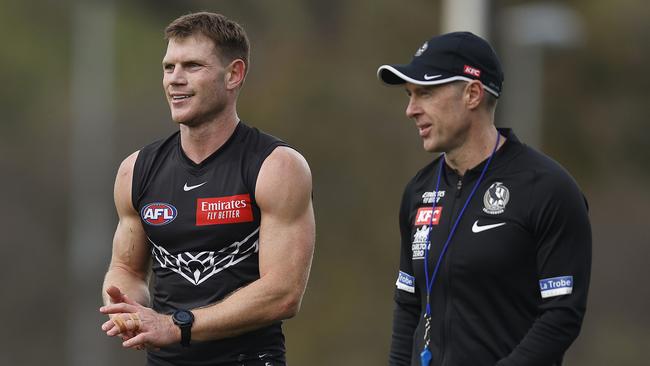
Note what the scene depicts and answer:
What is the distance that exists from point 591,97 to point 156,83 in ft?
39.5

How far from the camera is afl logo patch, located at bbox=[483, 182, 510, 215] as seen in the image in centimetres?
563

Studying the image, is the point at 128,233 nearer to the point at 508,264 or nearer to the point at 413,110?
the point at 413,110

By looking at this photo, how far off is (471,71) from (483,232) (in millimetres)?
677

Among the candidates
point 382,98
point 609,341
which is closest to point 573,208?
point 609,341

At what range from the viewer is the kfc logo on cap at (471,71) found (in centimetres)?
579

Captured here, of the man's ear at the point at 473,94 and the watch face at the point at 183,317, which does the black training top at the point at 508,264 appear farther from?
the watch face at the point at 183,317

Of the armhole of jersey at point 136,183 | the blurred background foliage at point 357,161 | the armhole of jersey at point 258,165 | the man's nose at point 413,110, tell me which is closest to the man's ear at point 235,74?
the armhole of jersey at point 258,165

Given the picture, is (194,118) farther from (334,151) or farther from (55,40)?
(55,40)

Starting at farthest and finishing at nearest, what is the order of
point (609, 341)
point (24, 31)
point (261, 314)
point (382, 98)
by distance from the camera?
point (24, 31) < point (382, 98) < point (609, 341) < point (261, 314)

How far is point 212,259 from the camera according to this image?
20.7ft

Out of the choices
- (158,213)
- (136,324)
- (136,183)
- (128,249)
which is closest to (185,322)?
(136,324)

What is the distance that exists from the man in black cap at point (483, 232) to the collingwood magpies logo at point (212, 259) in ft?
2.53

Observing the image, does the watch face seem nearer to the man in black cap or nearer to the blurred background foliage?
the man in black cap

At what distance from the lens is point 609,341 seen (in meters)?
24.7
